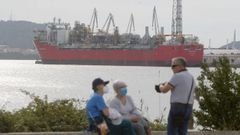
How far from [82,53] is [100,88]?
8807cm

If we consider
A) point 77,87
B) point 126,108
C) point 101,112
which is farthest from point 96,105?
point 77,87

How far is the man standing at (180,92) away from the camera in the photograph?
640cm

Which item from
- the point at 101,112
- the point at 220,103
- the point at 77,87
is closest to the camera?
the point at 101,112

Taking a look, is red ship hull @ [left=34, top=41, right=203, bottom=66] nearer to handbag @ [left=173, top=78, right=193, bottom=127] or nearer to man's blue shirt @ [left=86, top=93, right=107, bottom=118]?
handbag @ [left=173, top=78, right=193, bottom=127]

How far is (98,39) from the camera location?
324ft

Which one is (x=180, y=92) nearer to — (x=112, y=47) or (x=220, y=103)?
(x=220, y=103)

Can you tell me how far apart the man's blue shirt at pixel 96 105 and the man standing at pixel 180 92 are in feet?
2.26

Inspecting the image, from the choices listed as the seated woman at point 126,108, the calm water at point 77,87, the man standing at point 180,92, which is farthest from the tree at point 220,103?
the seated woman at point 126,108

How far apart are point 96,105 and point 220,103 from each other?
2.68 metres

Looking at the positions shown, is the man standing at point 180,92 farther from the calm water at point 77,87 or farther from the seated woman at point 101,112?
the calm water at point 77,87

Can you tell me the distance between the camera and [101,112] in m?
6.08

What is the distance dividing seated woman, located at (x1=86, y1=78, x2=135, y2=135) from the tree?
217 centimetres

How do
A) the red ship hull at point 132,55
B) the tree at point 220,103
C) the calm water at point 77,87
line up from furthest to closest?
the red ship hull at point 132,55, the calm water at point 77,87, the tree at point 220,103

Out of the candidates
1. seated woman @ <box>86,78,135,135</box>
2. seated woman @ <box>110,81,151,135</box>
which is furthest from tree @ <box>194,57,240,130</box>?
seated woman @ <box>86,78,135,135</box>
